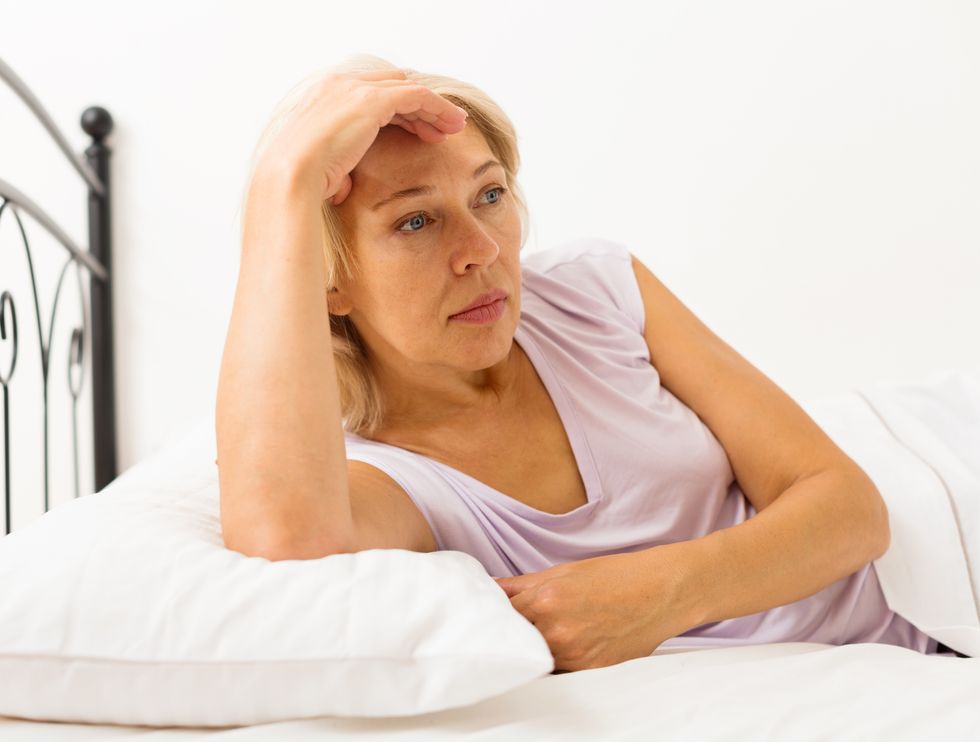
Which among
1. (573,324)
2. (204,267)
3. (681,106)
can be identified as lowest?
(204,267)

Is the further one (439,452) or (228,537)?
(439,452)

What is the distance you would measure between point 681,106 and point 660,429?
1.37 metres

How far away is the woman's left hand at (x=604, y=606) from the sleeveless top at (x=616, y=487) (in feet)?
0.55

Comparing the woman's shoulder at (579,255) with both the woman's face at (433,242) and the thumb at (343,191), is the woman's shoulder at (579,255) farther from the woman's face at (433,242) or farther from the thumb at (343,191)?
the thumb at (343,191)

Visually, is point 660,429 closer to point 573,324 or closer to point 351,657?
point 573,324

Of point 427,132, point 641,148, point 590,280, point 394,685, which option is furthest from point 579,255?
point 641,148

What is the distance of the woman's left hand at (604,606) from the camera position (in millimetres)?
955

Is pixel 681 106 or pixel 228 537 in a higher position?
pixel 681 106

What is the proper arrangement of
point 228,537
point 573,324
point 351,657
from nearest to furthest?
point 351,657
point 228,537
point 573,324

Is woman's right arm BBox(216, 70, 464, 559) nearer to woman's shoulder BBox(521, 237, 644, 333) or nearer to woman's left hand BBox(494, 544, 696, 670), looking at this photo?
woman's left hand BBox(494, 544, 696, 670)

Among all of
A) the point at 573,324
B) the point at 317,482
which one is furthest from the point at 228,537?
the point at 573,324

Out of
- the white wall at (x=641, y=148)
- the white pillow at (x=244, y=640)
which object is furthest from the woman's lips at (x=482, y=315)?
the white wall at (x=641, y=148)

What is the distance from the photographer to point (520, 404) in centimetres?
131

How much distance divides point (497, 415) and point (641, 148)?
1.35 m
